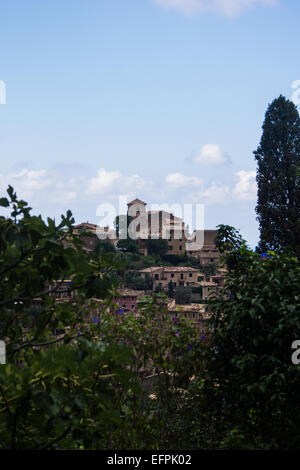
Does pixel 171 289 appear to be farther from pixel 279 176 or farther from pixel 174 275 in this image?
pixel 279 176

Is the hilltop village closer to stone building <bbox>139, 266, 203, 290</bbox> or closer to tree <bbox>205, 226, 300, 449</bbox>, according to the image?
stone building <bbox>139, 266, 203, 290</bbox>

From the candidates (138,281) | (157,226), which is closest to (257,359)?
(138,281)

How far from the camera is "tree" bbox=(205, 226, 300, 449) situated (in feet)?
10.3

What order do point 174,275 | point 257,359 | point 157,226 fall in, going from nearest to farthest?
point 257,359 → point 174,275 → point 157,226

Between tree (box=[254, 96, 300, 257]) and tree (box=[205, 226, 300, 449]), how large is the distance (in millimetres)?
12968

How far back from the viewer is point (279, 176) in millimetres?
18047

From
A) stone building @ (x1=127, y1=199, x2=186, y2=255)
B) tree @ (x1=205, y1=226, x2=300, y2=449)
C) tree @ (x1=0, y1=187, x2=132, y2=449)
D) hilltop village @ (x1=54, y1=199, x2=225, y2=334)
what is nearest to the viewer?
tree @ (x1=0, y1=187, x2=132, y2=449)

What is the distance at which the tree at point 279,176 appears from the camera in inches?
663

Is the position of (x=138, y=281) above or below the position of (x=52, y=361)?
below

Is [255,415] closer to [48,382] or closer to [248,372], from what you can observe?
[248,372]

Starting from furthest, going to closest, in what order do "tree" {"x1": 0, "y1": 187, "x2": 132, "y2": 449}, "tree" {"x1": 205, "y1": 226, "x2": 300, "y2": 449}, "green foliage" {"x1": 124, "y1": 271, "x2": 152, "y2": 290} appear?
"green foliage" {"x1": 124, "y1": 271, "x2": 152, "y2": 290} < "tree" {"x1": 205, "y1": 226, "x2": 300, "y2": 449} < "tree" {"x1": 0, "y1": 187, "x2": 132, "y2": 449}

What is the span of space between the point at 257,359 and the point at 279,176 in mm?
15692

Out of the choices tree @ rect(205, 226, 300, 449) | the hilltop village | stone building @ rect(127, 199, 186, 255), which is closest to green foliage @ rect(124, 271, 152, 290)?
the hilltop village

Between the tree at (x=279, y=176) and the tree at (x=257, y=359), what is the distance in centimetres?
1297
